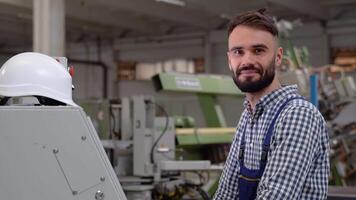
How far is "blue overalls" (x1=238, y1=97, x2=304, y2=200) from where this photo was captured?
1590 mm

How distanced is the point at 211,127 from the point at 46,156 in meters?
5.53

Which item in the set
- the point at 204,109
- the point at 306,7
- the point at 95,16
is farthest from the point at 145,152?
the point at 95,16

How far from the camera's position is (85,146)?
63.7 inches

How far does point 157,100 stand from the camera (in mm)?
9055

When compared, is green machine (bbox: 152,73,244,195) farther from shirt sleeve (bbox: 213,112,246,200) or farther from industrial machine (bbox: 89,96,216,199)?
shirt sleeve (bbox: 213,112,246,200)

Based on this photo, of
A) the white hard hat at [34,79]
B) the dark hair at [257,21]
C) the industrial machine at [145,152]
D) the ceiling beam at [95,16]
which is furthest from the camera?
the ceiling beam at [95,16]

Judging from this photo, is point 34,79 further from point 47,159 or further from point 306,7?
point 306,7

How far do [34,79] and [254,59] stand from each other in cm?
75

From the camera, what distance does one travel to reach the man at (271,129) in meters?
1.51

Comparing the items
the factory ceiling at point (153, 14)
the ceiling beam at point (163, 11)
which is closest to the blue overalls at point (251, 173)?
the factory ceiling at point (153, 14)

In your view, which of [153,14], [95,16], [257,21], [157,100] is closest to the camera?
[257,21]

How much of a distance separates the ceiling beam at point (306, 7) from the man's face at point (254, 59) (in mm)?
8650

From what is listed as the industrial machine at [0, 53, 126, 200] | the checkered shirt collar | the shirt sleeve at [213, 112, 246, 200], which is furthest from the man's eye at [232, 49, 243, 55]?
the industrial machine at [0, 53, 126, 200]

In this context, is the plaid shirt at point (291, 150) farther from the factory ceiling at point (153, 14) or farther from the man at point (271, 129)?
the factory ceiling at point (153, 14)
